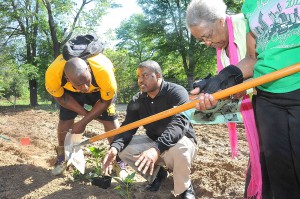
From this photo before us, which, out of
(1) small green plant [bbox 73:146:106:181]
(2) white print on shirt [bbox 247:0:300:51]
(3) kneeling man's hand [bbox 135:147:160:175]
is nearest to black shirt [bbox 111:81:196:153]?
(3) kneeling man's hand [bbox 135:147:160:175]

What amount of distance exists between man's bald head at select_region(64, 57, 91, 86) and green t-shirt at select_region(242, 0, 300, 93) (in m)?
1.75

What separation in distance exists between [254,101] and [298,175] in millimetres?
470

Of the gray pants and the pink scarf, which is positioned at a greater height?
the pink scarf

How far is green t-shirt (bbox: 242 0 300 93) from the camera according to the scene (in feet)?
5.02

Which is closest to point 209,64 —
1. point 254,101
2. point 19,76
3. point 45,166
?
point 19,76

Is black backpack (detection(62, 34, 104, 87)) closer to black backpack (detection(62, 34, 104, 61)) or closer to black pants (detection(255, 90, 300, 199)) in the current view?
black backpack (detection(62, 34, 104, 61))

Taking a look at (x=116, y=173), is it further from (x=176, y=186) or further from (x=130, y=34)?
(x=130, y=34)

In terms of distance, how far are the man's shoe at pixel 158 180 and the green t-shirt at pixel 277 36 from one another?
5.53 feet

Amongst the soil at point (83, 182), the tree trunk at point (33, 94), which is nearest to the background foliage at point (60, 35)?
the tree trunk at point (33, 94)

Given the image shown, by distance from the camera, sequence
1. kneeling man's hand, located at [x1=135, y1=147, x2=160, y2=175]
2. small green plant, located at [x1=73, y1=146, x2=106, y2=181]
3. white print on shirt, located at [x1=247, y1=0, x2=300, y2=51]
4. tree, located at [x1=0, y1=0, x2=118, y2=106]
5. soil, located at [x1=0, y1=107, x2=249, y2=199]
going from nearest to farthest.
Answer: white print on shirt, located at [x1=247, y1=0, x2=300, y2=51]
kneeling man's hand, located at [x1=135, y1=147, x2=160, y2=175]
soil, located at [x1=0, y1=107, x2=249, y2=199]
small green plant, located at [x1=73, y1=146, x2=106, y2=181]
tree, located at [x1=0, y1=0, x2=118, y2=106]

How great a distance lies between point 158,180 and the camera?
3.10 metres

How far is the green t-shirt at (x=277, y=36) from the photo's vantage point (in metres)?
1.53

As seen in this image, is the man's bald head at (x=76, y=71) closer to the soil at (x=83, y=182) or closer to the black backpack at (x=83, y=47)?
the black backpack at (x=83, y=47)

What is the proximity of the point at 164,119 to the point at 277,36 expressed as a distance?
5.13ft
